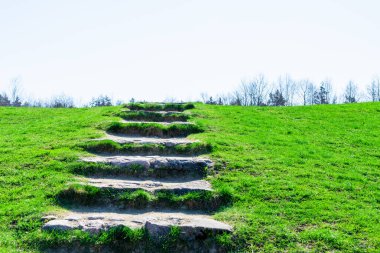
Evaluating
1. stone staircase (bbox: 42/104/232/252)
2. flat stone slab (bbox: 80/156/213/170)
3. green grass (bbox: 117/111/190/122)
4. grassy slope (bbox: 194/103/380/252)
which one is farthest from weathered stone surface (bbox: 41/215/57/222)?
green grass (bbox: 117/111/190/122)

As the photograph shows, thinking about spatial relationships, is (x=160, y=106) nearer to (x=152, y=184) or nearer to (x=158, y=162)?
(x=158, y=162)

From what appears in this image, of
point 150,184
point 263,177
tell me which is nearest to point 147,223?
point 150,184

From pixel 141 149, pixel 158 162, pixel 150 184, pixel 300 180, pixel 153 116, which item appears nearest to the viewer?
pixel 150 184

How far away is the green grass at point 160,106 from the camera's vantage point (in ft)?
58.7

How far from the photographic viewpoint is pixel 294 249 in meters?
6.49

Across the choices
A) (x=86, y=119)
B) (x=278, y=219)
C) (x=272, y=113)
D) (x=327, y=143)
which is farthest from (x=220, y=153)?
(x=272, y=113)

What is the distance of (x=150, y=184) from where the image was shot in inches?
356

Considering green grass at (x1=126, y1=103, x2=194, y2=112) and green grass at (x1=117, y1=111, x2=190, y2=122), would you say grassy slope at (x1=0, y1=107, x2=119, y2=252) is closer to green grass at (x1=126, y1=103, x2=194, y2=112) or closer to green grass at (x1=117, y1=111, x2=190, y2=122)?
green grass at (x1=117, y1=111, x2=190, y2=122)

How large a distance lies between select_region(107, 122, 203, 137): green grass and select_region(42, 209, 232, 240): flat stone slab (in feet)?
20.1

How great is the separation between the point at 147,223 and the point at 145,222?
0.19m

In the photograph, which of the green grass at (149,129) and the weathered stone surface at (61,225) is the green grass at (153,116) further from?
the weathered stone surface at (61,225)

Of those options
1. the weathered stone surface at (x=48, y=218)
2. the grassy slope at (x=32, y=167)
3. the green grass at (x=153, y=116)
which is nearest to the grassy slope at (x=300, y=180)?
the green grass at (x=153, y=116)

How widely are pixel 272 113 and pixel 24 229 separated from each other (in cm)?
1535

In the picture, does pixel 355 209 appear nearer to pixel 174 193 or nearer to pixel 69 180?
pixel 174 193
